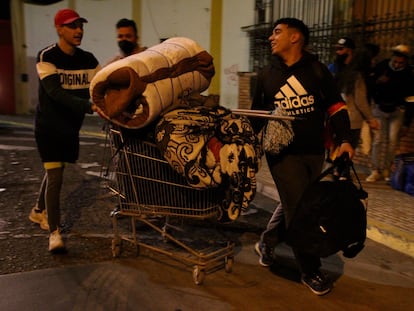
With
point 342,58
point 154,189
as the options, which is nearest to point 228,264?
point 154,189

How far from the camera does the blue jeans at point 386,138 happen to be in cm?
618

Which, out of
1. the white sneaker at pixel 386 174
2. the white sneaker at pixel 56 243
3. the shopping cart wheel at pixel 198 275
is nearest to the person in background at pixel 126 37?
the white sneaker at pixel 56 243

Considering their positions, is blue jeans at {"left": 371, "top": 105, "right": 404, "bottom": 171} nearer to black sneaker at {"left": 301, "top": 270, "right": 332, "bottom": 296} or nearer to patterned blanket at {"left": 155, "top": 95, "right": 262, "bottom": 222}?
black sneaker at {"left": 301, "top": 270, "right": 332, "bottom": 296}

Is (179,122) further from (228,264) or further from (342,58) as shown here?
(342,58)

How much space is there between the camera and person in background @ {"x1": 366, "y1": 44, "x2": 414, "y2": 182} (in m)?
5.89

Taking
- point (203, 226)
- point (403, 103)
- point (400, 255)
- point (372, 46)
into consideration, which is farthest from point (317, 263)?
point (372, 46)

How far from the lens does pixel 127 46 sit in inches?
190

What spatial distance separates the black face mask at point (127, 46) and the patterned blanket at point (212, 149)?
1798 millimetres

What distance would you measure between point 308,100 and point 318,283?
1358 millimetres

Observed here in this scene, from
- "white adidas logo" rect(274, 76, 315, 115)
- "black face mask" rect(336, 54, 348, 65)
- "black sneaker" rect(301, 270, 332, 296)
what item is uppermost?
"black face mask" rect(336, 54, 348, 65)

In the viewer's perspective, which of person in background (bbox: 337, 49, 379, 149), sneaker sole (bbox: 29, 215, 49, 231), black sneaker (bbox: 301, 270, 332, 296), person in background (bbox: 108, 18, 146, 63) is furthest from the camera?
person in background (bbox: 337, 49, 379, 149)

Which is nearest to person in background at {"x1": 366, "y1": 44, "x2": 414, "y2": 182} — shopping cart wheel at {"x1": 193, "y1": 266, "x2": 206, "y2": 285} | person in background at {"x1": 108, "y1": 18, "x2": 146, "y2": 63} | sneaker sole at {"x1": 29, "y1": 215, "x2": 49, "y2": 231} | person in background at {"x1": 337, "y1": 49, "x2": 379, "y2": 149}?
person in background at {"x1": 337, "y1": 49, "x2": 379, "y2": 149}

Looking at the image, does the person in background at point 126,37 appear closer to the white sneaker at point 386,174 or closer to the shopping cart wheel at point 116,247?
the shopping cart wheel at point 116,247

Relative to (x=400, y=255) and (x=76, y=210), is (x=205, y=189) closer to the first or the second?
(x=400, y=255)
